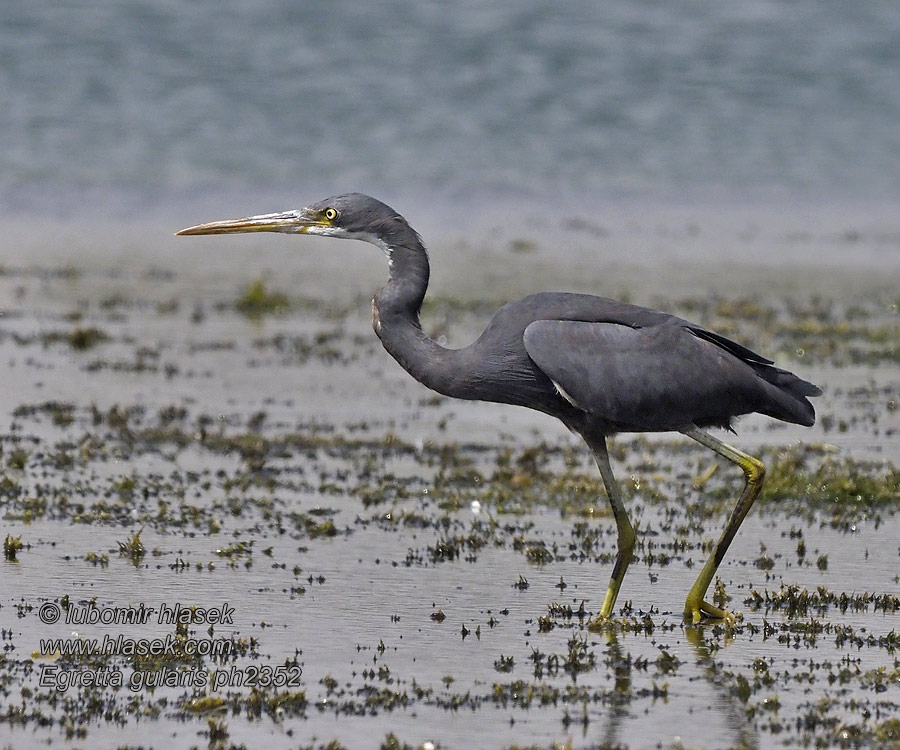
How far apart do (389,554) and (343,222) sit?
6.02 ft

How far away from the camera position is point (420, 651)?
7281mm

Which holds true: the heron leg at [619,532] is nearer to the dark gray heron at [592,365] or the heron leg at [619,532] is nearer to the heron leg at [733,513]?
the dark gray heron at [592,365]

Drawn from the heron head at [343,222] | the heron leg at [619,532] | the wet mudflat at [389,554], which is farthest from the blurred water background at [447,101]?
the heron leg at [619,532]

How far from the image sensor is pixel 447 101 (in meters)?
35.0

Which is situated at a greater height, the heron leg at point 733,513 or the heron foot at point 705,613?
the heron leg at point 733,513

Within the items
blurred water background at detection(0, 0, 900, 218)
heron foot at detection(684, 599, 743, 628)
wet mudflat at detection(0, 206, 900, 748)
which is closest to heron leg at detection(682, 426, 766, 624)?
heron foot at detection(684, 599, 743, 628)

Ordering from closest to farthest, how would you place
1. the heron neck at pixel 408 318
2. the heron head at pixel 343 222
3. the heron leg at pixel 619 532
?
the heron leg at pixel 619 532, the heron neck at pixel 408 318, the heron head at pixel 343 222

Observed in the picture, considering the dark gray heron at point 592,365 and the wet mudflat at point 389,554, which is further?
the dark gray heron at point 592,365

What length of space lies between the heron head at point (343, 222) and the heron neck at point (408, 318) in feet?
0.39

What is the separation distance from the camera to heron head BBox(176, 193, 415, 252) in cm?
869

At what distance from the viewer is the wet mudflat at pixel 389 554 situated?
21.1ft

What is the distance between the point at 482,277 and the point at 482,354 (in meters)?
13.2

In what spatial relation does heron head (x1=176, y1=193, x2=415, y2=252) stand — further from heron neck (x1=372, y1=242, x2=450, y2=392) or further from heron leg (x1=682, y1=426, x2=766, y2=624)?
heron leg (x1=682, y1=426, x2=766, y2=624)

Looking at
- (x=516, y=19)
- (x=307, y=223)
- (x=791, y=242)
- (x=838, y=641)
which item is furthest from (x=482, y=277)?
(x=516, y=19)
